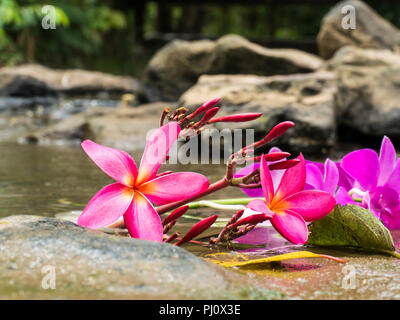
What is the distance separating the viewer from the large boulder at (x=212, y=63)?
23.0 feet

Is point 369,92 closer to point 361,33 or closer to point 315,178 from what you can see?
point 361,33

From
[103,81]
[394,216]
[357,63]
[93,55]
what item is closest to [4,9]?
[103,81]

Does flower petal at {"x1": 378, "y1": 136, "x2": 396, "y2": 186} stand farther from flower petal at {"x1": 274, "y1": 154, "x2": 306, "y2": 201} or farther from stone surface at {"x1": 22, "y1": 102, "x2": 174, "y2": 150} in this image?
stone surface at {"x1": 22, "y1": 102, "x2": 174, "y2": 150}

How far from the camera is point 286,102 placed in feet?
13.6

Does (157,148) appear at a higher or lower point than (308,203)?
higher

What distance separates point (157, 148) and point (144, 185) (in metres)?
0.07

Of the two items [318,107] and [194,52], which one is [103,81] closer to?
[194,52]

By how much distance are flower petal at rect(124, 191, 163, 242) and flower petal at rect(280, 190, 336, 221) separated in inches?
8.6

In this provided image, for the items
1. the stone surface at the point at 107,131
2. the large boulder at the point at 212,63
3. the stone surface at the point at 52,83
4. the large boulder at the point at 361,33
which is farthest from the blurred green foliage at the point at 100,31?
the stone surface at the point at 107,131

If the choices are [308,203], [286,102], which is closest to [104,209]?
[308,203]

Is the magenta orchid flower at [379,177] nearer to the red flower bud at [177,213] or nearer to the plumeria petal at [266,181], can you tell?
the plumeria petal at [266,181]

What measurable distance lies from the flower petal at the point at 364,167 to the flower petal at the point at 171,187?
1.37 feet

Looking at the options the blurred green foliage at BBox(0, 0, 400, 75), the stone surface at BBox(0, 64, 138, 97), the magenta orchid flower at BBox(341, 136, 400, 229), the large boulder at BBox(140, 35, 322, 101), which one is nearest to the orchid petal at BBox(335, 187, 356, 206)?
the magenta orchid flower at BBox(341, 136, 400, 229)
